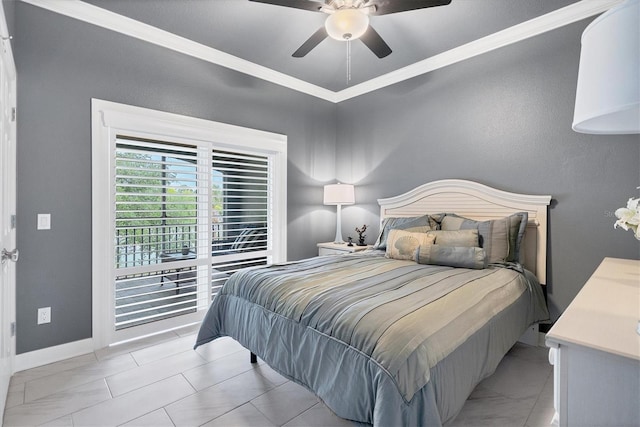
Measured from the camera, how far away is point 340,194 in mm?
4059

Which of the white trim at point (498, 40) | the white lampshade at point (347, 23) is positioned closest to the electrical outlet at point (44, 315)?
the white lampshade at point (347, 23)

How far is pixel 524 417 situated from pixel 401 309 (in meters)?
1.07

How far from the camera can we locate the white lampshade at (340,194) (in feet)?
13.3

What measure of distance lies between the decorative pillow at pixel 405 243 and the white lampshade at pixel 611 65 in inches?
75.5

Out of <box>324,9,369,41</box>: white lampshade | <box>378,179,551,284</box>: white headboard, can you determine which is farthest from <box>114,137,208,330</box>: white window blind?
<box>378,179,551,284</box>: white headboard

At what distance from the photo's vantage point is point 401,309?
1514 millimetres

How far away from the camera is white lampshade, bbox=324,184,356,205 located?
13.3 feet

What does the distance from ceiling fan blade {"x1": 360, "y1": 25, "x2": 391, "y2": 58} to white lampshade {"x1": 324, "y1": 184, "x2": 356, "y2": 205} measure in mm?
1749

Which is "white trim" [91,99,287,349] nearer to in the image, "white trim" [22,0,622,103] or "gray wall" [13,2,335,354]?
"gray wall" [13,2,335,354]

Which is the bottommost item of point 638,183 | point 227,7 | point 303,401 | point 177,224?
point 303,401

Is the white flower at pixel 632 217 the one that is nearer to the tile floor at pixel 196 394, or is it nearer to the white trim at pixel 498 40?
the tile floor at pixel 196 394

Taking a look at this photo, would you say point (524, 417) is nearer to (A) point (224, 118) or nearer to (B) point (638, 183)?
(B) point (638, 183)

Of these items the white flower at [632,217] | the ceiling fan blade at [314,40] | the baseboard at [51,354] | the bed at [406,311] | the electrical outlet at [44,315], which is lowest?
the baseboard at [51,354]

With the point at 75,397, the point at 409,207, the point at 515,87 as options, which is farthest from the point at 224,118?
the point at 515,87
